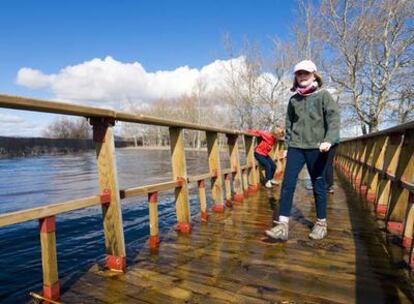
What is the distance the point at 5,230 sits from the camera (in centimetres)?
551

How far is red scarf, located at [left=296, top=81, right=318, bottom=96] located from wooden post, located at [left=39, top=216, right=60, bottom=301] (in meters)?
2.58

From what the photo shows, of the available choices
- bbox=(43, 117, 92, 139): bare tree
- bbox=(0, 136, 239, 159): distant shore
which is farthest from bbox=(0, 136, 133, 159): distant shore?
bbox=(43, 117, 92, 139): bare tree

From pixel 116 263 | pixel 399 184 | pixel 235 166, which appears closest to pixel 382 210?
pixel 399 184

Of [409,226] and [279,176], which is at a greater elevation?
[409,226]

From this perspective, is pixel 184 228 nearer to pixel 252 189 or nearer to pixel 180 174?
pixel 180 174

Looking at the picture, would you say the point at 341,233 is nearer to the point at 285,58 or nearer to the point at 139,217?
the point at 139,217

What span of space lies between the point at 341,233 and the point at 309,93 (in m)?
1.57

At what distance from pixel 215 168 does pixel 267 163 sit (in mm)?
2715

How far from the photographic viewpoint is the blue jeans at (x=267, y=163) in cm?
768

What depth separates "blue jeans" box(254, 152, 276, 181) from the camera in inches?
302

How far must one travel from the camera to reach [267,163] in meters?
7.68

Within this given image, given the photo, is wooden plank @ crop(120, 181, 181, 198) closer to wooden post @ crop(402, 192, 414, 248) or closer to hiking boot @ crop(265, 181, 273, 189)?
wooden post @ crop(402, 192, 414, 248)

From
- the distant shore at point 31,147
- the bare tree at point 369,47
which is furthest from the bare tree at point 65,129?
the bare tree at point 369,47

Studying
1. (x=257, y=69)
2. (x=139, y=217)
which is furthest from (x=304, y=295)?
(x=257, y=69)
